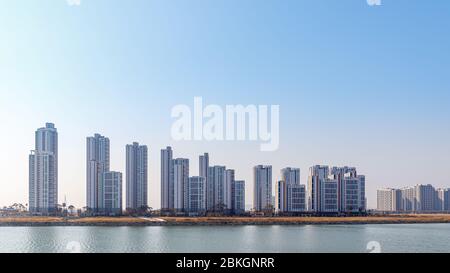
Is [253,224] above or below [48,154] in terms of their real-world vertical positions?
below

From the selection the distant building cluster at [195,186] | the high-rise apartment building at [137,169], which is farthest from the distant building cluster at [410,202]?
the high-rise apartment building at [137,169]

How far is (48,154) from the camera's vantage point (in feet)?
13.4

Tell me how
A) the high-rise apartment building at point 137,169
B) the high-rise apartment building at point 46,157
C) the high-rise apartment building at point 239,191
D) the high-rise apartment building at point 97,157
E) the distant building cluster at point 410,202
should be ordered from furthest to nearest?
the distant building cluster at point 410,202, the high-rise apartment building at point 239,191, the high-rise apartment building at point 137,169, the high-rise apartment building at point 97,157, the high-rise apartment building at point 46,157

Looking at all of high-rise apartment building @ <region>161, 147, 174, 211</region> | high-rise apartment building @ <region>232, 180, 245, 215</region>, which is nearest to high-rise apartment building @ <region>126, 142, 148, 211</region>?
high-rise apartment building @ <region>161, 147, 174, 211</region>

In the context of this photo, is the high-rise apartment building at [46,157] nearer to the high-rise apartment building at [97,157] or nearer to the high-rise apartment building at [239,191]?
the high-rise apartment building at [97,157]

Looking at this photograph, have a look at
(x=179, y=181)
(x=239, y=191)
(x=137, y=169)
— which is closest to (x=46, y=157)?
(x=137, y=169)

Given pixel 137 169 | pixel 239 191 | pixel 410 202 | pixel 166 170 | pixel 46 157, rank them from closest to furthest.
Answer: pixel 46 157 < pixel 137 169 < pixel 166 170 < pixel 239 191 < pixel 410 202

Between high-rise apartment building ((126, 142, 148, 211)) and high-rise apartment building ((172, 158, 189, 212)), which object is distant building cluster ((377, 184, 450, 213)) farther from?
high-rise apartment building ((126, 142, 148, 211))

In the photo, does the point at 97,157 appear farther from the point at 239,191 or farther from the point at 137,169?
the point at 239,191

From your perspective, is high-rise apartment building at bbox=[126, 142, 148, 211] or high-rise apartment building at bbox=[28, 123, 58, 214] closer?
high-rise apartment building at bbox=[28, 123, 58, 214]

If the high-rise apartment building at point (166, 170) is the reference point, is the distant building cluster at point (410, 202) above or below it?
below
